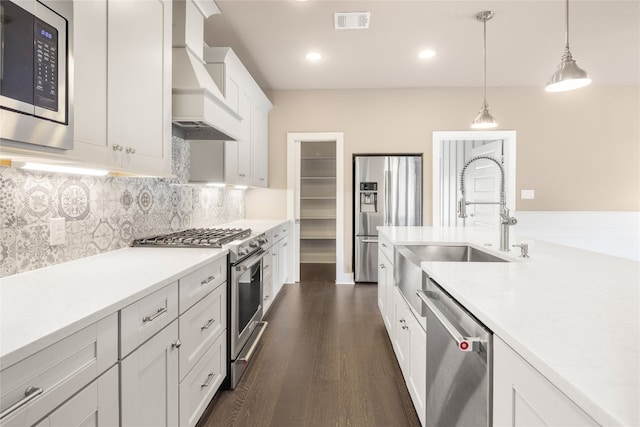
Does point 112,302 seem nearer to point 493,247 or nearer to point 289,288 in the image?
point 493,247

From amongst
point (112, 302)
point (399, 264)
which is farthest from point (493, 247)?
point (112, 302)

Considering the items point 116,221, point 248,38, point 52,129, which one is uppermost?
point 248,38

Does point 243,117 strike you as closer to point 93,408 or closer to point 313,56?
point 313,56

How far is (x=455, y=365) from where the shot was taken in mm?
1097

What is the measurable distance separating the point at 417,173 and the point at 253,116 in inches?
86.6

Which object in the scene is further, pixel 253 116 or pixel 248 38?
pixel 253 116

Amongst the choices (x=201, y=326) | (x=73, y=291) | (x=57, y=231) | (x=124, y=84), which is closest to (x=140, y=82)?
(x=124, y=84)

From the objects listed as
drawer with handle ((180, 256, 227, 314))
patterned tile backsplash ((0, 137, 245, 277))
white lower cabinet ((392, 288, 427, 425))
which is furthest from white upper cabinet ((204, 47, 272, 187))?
white lower cabinet ((392, 288, 427, 425))

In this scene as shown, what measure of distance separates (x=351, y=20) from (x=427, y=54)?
1.11 meters

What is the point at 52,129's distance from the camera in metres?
1.08

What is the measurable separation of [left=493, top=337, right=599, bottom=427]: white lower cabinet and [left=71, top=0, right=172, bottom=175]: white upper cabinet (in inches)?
58.9

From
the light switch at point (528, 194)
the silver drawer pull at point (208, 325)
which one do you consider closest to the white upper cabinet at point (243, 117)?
the silver drawer pull at point (208, 325)

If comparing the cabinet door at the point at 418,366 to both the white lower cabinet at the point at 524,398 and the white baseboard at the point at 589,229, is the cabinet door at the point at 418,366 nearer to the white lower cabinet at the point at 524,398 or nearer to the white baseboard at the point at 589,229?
the white lower cabinet at the point at 524,398

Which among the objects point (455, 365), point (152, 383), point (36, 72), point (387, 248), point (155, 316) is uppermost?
point (36, 72)
